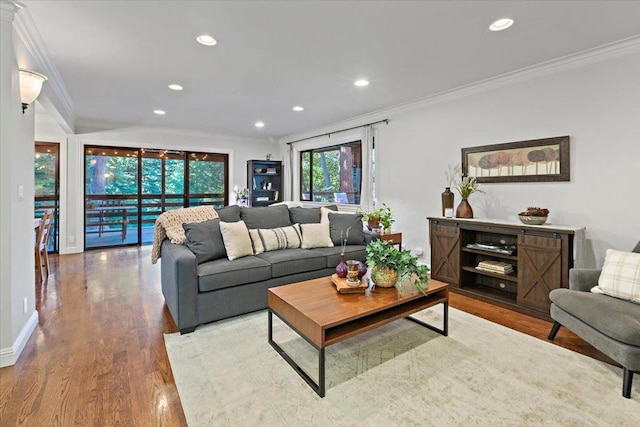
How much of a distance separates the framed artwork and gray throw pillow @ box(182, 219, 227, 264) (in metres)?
3.19

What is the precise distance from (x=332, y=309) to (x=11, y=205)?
241 cm

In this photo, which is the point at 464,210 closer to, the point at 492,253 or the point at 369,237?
the point at 492,253

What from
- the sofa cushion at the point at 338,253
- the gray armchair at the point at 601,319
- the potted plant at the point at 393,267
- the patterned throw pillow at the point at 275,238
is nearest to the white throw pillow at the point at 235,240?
the patterned throw pillow at the point at 275,238

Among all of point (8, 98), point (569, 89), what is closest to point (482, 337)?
point (569, 89)

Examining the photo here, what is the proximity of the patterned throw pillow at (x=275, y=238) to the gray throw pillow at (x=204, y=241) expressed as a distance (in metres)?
0.41

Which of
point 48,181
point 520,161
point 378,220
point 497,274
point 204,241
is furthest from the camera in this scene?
point 48,181

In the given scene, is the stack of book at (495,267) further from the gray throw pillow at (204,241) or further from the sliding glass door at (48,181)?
the sliding glass door at (48,181)

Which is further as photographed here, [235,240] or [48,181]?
[48,181]

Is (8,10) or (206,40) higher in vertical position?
(206,40)

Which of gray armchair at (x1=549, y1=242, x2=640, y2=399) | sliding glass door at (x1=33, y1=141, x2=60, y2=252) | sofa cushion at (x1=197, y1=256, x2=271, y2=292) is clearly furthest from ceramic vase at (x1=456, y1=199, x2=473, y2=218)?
sliding glass door at (x1=33, y1=141, x2=60, y2=252)

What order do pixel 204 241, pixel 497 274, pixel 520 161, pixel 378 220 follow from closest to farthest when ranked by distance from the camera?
1. pixel 204 241
2. pixel 497 274
3. pixel 520 161
4. pixel 378 220

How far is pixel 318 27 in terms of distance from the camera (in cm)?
253

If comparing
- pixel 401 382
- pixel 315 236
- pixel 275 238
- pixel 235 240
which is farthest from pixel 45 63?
pixel 401 382

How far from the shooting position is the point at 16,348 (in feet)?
7.39
